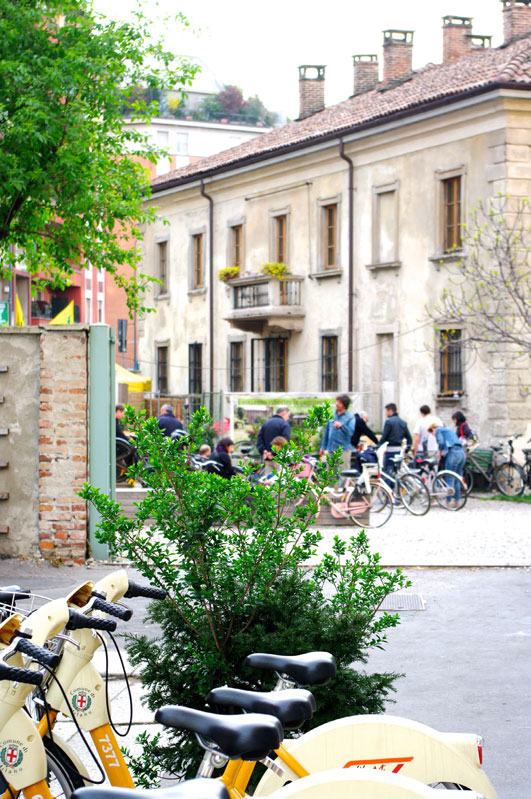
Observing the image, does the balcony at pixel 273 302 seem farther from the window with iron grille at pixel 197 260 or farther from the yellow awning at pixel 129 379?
the window with iron grille at pixel 197 260

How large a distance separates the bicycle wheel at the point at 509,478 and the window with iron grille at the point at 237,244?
1603 centimetres

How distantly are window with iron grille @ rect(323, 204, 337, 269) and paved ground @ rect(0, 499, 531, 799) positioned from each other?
17.5 metres

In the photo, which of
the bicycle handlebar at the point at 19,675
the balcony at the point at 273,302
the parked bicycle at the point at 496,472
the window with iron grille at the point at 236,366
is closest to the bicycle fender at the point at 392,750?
the bicycle handlebar at the point at 19,675

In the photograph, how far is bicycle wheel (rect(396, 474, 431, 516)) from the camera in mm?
20016

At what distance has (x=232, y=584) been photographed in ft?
15.7

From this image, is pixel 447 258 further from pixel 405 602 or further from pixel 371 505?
pixel 405 602

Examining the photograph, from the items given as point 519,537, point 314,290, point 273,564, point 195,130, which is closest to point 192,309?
point 314,290

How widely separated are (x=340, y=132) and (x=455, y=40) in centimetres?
626

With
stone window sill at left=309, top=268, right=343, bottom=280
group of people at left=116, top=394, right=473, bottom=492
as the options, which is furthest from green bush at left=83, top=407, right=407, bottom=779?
stone window sill at left=309, top=268, right=343, bottom=280

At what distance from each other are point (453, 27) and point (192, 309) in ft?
41.0

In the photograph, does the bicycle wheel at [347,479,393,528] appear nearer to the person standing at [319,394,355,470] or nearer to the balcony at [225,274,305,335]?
the person standing at [319,394,355,470]

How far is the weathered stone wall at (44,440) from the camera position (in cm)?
1301

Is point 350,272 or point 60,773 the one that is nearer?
point 60,773

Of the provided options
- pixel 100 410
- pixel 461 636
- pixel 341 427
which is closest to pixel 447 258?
pixel 341 427
